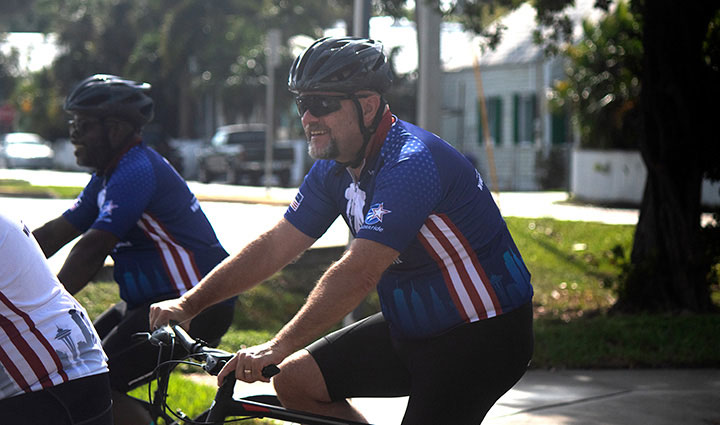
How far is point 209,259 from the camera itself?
14.1 feet

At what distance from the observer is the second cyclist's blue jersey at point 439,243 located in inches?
118

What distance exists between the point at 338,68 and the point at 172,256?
146 cm

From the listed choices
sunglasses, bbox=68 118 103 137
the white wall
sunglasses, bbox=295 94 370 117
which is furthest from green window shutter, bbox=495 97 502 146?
sunglasses, bbox=295 94 370 117

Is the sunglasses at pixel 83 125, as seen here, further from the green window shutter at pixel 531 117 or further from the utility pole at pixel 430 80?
the green window shutter at pixel 531 117

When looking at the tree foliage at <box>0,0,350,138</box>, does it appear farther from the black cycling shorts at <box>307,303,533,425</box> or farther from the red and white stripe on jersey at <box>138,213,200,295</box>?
the black cycling shorts at <box>307,303,533,425</box>

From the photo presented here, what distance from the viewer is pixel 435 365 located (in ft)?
10.1

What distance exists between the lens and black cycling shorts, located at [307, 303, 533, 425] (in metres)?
3.02

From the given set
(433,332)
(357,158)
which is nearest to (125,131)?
(357,158)

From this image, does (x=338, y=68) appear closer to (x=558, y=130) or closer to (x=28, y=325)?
(x=28, y=325)

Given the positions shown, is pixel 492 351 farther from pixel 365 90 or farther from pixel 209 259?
pixel 209 259

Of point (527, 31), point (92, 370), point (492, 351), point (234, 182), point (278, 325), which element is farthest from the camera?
point (527, 31)

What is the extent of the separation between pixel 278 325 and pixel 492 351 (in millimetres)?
6153

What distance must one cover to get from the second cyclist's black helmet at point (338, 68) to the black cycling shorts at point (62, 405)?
1039 millimetres

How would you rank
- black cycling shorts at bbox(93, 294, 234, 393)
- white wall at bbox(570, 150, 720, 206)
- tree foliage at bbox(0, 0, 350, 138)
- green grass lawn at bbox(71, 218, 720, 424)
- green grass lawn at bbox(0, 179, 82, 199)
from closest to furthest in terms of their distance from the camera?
black cycling shorts at bbox(93, 294, 234, 393) → green grass lawn at bbox(71, 218, 720, 424) → white wall at bbox(570, 150, 720, 206) → green grass lawn at bbox(0, 179, 82, 199) → tree foliage at bbox(0, 0, 350, 138)
